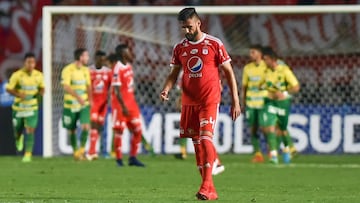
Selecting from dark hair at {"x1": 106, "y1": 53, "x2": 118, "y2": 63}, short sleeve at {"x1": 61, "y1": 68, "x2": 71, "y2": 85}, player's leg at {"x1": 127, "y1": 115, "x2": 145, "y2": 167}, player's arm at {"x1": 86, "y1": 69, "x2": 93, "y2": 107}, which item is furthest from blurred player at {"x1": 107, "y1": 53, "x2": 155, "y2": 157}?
player's leg at {"x1": 127, "y1": 115, "x2": 145, "y2": 167}

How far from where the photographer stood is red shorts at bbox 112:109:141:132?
20766 mm

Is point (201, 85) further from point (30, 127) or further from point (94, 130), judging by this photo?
point (94, 130)

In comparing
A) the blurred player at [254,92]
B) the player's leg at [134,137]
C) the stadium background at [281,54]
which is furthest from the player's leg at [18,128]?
the blurred player at [254,92]

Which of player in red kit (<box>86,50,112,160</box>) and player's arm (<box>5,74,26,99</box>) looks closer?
player's arm (<box>5,74,26,99</box>)

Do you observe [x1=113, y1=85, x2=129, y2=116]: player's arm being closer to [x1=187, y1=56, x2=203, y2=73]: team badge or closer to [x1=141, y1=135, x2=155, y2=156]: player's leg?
[x1=141, y1=135, x2=155, y2=156]: player's leg

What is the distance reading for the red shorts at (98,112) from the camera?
78.7 feet

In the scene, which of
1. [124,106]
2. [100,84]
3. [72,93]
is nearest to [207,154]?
[124,106]

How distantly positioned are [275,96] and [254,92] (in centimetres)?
103

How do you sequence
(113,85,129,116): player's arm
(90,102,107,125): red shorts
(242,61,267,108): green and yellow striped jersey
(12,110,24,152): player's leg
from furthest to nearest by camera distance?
(90,102,107,125): red shorts → (12,110,24,152): player's leg → (242,61,267,108): green and yellow striped jersey → (113,85,129,116): player's arm

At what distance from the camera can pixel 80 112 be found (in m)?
23.2

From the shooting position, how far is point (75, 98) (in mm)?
23109

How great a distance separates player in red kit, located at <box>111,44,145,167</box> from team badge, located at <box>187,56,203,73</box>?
275 inches

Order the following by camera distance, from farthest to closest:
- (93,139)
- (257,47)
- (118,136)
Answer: (93,139) < (257,47) < (118,136)

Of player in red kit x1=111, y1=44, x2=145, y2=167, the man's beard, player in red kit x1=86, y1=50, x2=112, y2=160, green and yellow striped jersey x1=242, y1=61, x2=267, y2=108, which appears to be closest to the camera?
the man's beard
